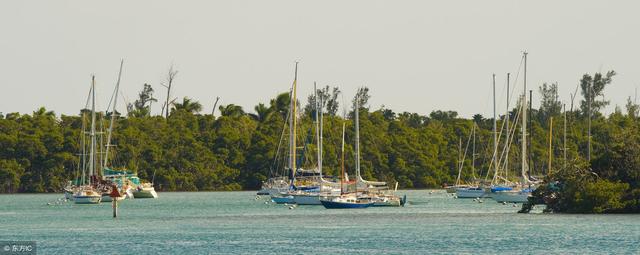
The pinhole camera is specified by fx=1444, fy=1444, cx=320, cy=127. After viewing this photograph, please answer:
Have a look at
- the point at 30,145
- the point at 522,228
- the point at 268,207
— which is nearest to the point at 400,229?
the point at 522,228

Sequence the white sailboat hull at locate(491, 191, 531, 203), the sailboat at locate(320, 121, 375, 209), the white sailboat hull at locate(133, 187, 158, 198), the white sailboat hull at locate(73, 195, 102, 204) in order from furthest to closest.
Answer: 1. the white sailboat hull at locate(133, 187, 158, 198)
2. the white sailboat hull at locate(73, 195, 102, 204)
3. the white sailboat hull at locate(491, 191, 531, 203)
4. the sailboat at locate(320, 121, 375, 209)

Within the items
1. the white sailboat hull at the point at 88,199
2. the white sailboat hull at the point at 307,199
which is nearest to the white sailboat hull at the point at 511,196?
the white sailboat hull at the point at 307,199

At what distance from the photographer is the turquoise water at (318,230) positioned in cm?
7269

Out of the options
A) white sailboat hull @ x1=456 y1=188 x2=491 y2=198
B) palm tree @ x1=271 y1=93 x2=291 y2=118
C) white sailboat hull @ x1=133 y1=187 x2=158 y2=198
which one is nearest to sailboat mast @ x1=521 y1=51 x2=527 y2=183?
white sailboat hull @ x1=456 y1=188 x2=491 y2=198

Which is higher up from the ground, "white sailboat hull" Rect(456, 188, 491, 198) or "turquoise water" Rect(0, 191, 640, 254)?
"white sailboat hull" Rect(456, 188, 491, 198)

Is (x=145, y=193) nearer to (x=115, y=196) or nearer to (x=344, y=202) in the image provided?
(x=344, y=202)

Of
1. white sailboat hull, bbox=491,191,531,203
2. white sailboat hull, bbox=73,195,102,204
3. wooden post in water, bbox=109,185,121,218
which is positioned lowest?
wooden post in water, bbox=109,185,121,218

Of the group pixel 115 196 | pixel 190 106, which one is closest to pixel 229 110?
pixel 190 106

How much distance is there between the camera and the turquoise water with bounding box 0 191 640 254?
72.7m

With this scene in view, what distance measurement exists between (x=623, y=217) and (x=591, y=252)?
21.8 meters

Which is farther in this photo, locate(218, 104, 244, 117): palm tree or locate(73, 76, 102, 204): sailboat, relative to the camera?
locate(218, 104, 244, 117): palm tree

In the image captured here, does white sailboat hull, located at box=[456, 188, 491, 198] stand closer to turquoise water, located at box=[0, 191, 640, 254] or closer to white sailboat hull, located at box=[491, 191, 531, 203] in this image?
white sailboat hull, located at box=[491, 191, 531, 203]

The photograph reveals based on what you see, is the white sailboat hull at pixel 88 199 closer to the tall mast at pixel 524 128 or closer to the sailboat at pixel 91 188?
the sailboat at pixel 91 188

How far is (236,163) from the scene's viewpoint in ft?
566
